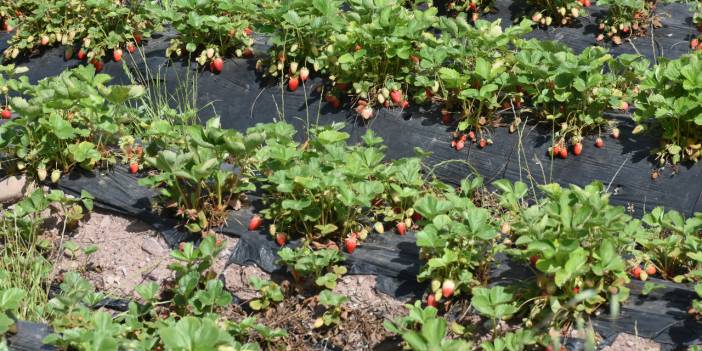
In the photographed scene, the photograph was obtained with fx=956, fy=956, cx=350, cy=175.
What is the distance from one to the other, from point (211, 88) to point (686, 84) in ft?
9.33

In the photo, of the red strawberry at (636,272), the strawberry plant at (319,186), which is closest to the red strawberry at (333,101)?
the strawberry plant at (319,186)

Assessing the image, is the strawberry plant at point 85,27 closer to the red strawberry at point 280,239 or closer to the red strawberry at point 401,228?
the red strawberry at point 280,239

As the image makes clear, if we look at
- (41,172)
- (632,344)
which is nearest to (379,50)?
(41,172)

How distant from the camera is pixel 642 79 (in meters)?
5.02

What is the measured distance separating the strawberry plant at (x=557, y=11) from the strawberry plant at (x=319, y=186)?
8.32 ft

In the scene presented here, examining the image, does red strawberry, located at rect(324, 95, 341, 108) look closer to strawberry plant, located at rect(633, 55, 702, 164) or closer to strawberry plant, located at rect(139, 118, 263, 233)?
A: strawberry plant, located at rect(139, 118, 263, 233)

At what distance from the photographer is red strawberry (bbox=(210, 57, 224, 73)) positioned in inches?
234

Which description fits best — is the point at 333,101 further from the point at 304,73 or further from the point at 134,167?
the point at 134,167

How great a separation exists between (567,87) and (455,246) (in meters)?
1.56

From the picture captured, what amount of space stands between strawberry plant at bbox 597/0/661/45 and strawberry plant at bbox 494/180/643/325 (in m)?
2.79

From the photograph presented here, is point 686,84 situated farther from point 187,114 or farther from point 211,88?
point 211,88

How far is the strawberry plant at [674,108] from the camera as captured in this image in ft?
15.2

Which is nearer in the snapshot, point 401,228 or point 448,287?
point 448,287

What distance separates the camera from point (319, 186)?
406cm
